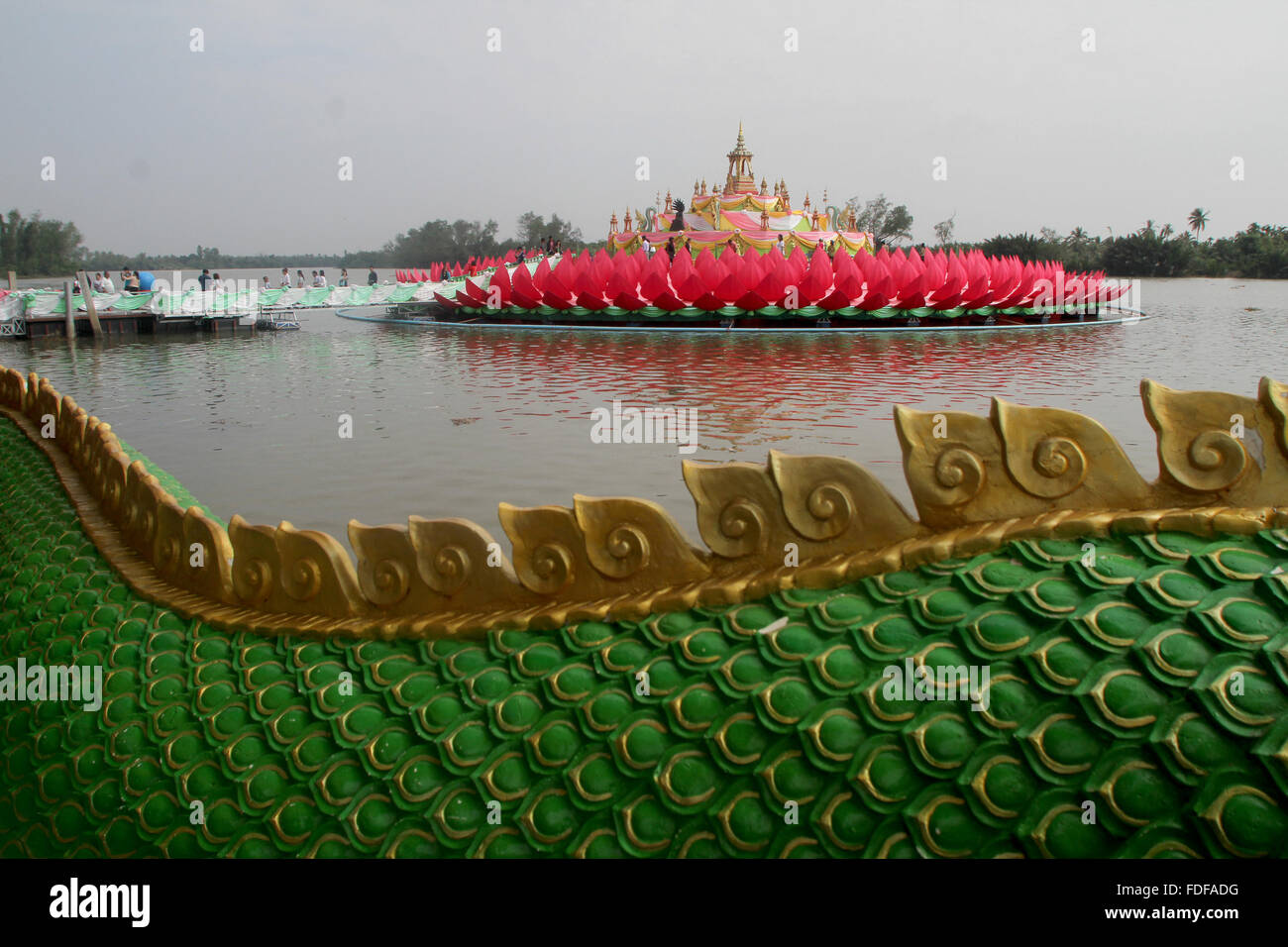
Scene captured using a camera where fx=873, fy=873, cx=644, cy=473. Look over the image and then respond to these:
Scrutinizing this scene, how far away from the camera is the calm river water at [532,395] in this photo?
5625mm

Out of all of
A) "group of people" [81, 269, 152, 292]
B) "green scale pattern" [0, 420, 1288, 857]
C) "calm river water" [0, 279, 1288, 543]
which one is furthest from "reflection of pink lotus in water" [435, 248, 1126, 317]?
"green scale pattern" [0, 420, 1288, 857]

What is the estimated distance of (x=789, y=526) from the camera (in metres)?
1.26

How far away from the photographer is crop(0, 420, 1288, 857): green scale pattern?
94 cm

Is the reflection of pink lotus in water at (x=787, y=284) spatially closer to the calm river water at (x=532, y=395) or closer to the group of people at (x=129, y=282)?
the calm river water at (x=532, y=395)

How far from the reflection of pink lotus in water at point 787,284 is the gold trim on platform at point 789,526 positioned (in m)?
14.2

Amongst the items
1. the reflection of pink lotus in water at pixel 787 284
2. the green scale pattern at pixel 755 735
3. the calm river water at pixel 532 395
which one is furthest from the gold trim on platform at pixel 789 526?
the reflection of pink lotus in water at pixel 787 284

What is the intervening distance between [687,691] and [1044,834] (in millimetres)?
441

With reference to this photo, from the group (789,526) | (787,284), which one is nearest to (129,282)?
(787,284)

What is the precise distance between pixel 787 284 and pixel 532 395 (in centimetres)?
743

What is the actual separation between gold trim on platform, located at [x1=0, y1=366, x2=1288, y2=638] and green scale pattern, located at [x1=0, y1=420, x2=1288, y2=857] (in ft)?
0.12

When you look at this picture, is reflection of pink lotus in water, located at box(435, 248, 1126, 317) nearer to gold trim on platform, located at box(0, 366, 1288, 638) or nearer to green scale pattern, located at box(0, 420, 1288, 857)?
gold trim on platform, located at box(0, 366, 1288, 638)

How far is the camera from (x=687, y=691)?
1.15m

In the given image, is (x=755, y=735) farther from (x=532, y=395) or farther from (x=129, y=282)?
(x=129, y=282)
